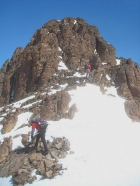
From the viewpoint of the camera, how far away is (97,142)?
1712cm

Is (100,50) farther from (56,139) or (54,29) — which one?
(56,139)

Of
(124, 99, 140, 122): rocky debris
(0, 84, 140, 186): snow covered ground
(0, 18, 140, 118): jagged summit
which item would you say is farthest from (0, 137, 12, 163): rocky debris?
(124, 99, 140, 122): rocky debris

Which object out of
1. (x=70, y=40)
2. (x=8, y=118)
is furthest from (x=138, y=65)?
(x=8, y=118)

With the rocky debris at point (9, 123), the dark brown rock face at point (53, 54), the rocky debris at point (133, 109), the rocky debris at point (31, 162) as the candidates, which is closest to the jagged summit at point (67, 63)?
the dark brown rock face at point (53, 54)

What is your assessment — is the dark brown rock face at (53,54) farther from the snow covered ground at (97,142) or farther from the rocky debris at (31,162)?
the rocky debris at (31,162)

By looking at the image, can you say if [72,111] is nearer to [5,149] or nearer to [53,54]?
[5,149]

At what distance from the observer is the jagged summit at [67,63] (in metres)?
30.2

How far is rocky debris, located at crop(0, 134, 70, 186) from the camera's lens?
1292 centimetres

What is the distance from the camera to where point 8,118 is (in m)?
22.6

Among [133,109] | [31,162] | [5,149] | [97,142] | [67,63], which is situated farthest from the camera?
[67,63]

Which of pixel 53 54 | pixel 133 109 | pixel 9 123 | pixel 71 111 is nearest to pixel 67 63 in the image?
pixel 53 54

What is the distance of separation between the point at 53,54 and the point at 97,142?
20951 mm

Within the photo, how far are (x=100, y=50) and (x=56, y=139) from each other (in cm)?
2719

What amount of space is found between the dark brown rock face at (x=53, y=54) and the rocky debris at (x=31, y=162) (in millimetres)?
15081
